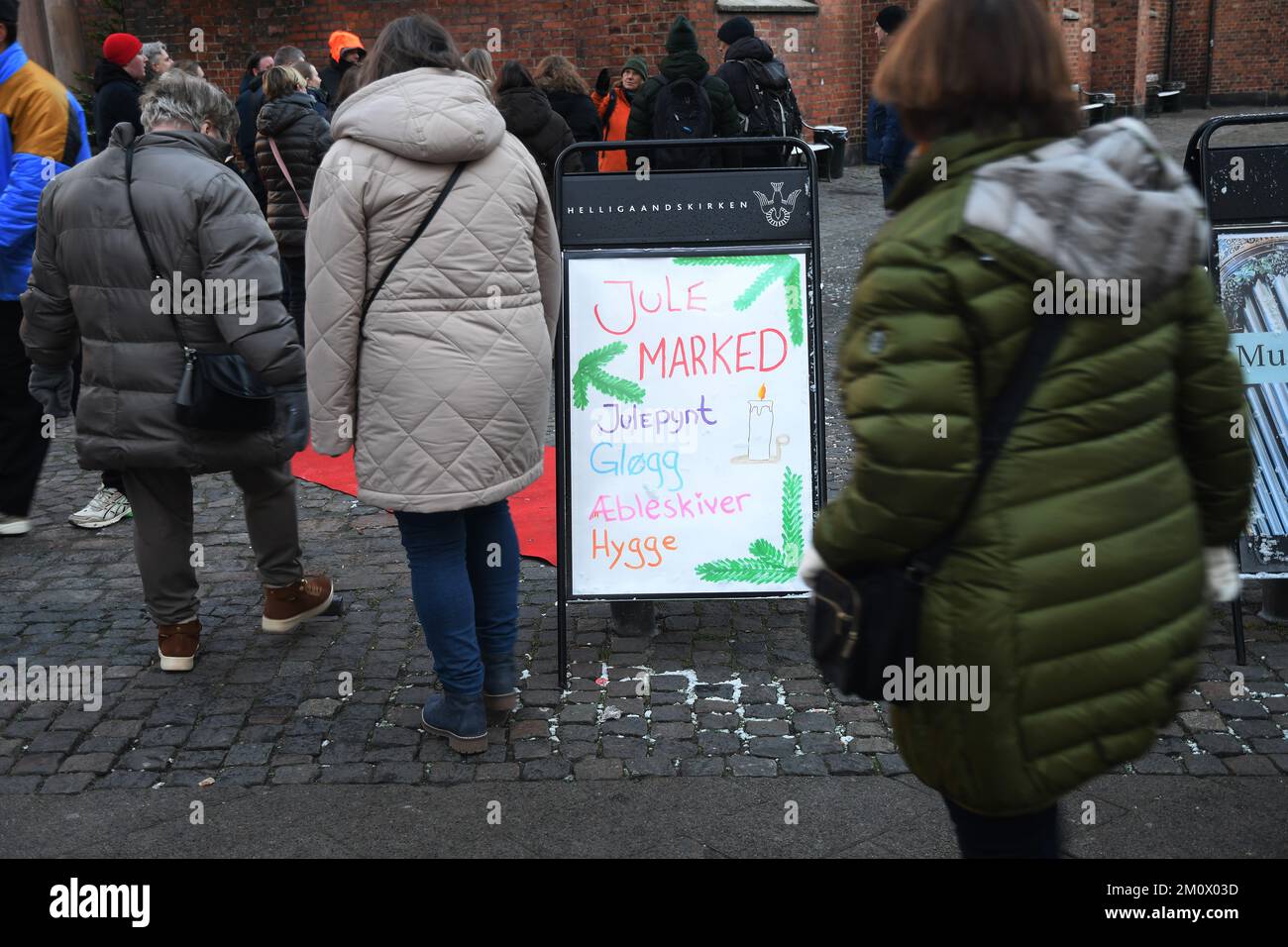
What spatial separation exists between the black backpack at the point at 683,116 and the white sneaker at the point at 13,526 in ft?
17.4

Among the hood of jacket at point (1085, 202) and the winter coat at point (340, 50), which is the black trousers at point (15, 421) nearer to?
the winter coat at point (340, 50)

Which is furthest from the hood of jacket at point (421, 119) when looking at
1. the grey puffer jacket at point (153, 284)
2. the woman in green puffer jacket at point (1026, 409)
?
the woman in green puffer jacket at point (1026, 409)

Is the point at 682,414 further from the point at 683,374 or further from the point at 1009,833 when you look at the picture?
the point at 1009,833

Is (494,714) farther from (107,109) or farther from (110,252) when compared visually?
(107,109)

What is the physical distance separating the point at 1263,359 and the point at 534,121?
5499 mm

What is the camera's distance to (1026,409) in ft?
6.72

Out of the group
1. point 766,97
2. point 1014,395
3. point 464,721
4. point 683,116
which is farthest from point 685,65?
point 1014,395

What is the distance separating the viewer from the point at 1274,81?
3077 cm

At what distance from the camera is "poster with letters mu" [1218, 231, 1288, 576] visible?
4.50 metres

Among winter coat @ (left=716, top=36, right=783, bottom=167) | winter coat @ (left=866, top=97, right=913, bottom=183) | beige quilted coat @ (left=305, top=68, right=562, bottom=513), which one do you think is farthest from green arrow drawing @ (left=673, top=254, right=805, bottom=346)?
winter coat @ (left=716, top=36, right=783, bottom=167)

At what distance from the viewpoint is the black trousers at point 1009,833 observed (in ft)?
7.41

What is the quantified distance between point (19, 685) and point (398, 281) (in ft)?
6.58

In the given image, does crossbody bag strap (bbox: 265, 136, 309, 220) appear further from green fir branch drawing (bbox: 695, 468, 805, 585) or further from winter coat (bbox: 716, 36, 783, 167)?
green fir branch drawing (bbox: 695, 468, 805, 585)

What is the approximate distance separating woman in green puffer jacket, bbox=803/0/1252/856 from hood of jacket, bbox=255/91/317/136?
20.3ft
